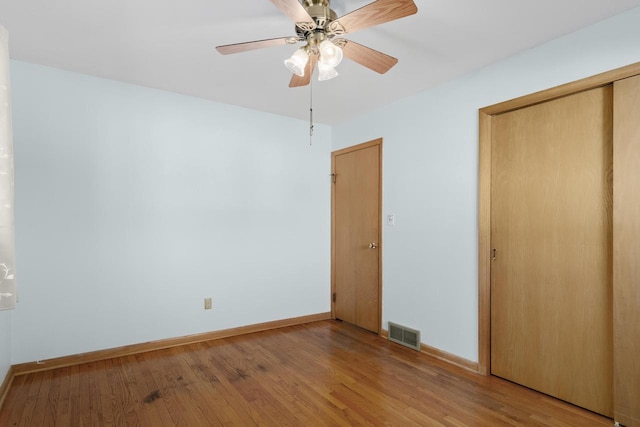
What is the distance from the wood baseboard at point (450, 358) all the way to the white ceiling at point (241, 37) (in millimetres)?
2372

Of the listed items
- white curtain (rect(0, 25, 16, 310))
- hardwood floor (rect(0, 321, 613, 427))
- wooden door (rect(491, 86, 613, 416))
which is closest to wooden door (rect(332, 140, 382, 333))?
hardwood floor (rect(0, 321, 613, 427))

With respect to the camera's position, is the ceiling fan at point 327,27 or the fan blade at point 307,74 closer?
the ceiling fan at point 327,27

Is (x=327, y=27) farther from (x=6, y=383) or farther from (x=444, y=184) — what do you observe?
(x=6, y=383)

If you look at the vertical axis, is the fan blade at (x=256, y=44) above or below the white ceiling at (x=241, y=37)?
below

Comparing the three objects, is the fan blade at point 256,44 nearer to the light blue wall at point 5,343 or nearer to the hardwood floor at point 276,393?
the hardwood floor at point 276,393

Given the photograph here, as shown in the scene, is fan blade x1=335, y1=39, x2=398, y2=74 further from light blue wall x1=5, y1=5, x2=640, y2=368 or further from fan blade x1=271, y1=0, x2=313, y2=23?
light blue wall x1=5, y1=5, x2=640, y2=368

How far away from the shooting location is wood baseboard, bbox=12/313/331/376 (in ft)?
8.82

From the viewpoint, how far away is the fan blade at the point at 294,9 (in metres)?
1.49

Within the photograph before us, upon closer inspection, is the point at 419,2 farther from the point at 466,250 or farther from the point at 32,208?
the point at 32,208

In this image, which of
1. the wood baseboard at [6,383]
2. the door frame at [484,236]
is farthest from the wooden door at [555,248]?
the wood baseboard at [6,383]

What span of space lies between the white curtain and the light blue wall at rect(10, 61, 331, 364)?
1657mm

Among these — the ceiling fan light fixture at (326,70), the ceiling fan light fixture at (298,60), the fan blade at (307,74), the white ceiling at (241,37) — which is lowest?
the ceiling fan light fixture at (326,70)

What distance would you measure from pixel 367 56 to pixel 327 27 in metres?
0.33

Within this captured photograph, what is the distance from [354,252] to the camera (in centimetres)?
398
